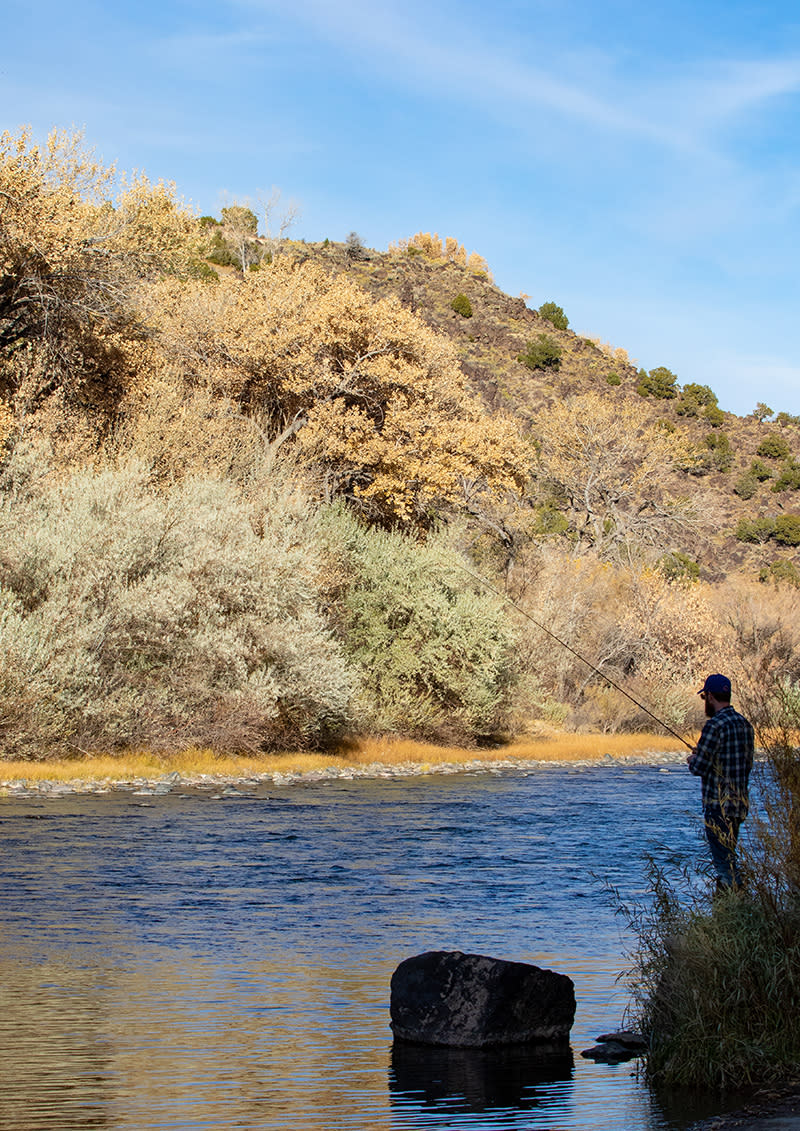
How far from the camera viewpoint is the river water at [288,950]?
7.18 meters

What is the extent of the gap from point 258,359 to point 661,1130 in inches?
1313

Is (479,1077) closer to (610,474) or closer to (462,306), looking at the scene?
(610,474)

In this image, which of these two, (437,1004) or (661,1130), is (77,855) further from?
(661,1130)

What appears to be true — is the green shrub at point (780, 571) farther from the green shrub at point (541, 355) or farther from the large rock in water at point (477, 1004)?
the large rock in water at point (477, 1004)

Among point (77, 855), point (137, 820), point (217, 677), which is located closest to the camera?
point (77, 855)

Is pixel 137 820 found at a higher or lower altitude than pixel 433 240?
lower

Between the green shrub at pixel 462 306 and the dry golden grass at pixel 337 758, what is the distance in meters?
50.5

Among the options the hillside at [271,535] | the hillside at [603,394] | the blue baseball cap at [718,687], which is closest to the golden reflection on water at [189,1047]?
the blue baseball cap at [718,687]

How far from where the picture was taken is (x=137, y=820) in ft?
66.9

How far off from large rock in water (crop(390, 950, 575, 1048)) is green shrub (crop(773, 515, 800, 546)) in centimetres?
6375

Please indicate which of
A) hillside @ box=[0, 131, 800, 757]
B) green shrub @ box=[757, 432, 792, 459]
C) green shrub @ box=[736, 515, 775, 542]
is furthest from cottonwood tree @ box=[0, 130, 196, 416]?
green shrub @ box=[757, 432, 792, 459]

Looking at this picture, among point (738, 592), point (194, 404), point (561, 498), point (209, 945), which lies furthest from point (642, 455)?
point (209, 945)

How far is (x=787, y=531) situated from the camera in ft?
227

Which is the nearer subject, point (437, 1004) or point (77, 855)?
point (437, 1004)
